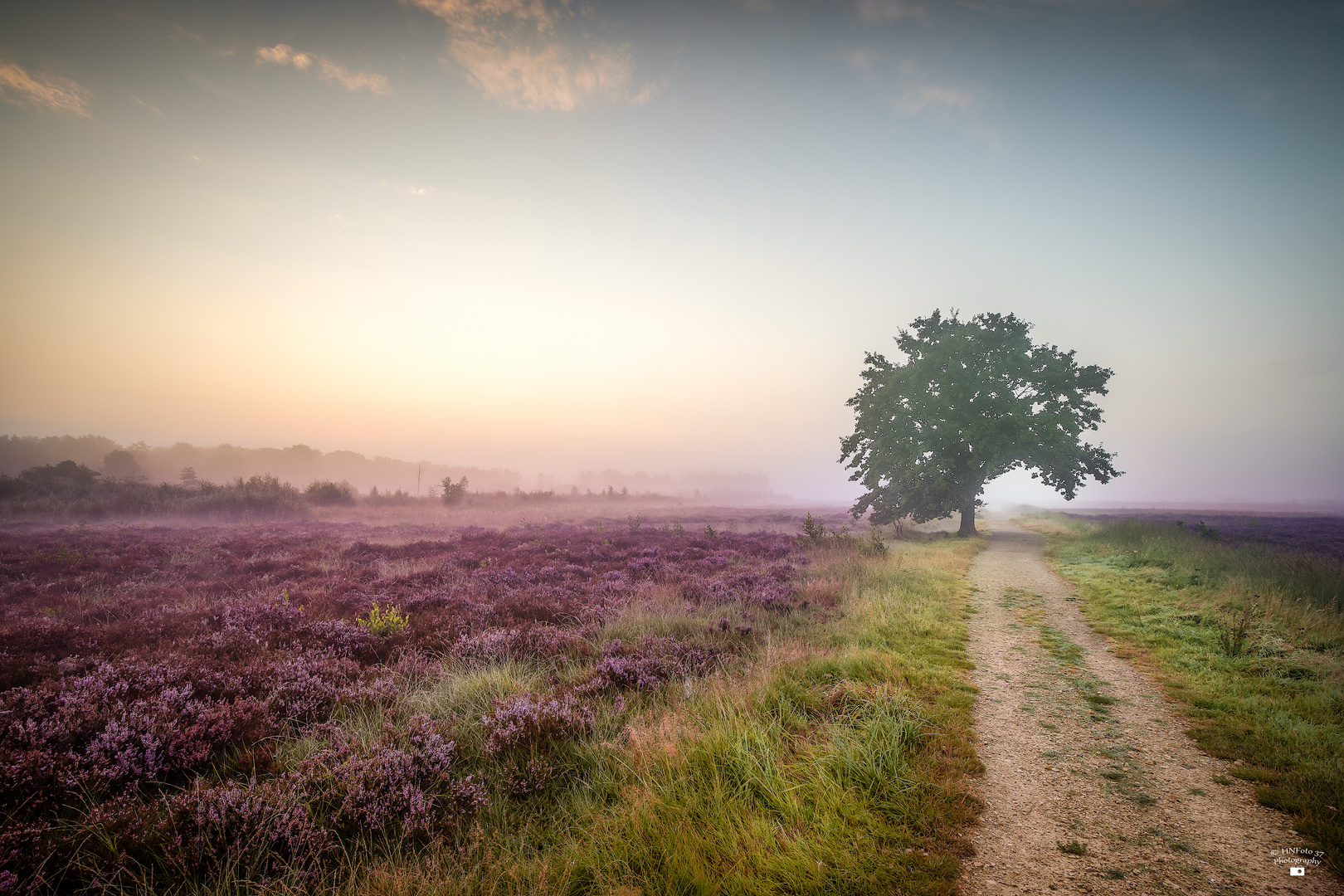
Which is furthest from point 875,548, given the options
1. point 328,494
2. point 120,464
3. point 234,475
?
point 234,475

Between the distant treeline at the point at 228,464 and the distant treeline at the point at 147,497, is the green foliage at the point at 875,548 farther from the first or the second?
the distant treeline at the point at 228,464

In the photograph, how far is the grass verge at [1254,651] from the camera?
14.4ft

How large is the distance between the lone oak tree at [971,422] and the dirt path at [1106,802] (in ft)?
76.4

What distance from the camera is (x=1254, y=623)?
348 inches

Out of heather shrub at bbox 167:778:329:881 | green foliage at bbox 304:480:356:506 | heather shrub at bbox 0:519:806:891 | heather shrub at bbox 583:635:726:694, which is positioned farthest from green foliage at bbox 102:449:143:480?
heather shrub at bbox 167:778:329:881

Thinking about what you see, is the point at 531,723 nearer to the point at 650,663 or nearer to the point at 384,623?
the point at 650,663

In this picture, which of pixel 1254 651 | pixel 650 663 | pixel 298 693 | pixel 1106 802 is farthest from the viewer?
pixel 1254 651

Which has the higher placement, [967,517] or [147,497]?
[967,517]

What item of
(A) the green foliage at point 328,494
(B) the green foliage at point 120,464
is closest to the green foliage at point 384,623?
(A) the green foliage at point 328,494

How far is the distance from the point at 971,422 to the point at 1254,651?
870 inches

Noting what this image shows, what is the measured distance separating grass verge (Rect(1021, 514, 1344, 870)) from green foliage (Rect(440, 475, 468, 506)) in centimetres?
4586

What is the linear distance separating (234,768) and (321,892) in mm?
2359

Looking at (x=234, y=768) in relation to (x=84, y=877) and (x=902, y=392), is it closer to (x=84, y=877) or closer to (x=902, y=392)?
(x=84, y=877)

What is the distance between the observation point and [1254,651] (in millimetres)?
7750
